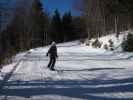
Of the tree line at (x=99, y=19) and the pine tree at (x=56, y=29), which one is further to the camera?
the pine tree at (x=56, y=29)

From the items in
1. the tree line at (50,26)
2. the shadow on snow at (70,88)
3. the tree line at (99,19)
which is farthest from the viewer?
the tree line at (50,26)

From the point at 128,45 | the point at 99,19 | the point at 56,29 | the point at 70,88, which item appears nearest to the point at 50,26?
the point at 56,29

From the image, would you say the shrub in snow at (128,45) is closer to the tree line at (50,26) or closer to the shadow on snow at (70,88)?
the shadow on snow at (70,88)

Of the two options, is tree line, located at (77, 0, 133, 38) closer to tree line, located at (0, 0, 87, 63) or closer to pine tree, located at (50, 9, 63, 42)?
tree line, located at (0, 0, 87, 63)

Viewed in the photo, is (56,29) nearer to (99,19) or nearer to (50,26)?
(50,26)

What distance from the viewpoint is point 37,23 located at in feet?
284

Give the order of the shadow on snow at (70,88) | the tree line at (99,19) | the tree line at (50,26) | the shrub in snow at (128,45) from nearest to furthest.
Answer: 1. the shadow on snow at (70,88)
2. the shrub in snow at (128,45)
3. the tree line at (99,19)
4. the tree line at (50,26)

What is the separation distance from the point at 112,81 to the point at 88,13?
52.1 meters

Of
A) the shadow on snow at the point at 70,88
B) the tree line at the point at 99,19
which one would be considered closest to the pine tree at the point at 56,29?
the tree line at the point at 99,19

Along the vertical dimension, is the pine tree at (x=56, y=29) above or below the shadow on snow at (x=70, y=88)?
above

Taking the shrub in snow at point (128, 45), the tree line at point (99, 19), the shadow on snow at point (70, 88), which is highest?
the tree line at point (99, 19)

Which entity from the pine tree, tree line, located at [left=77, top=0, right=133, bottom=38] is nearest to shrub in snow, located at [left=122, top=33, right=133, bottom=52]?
tree line, located at [left=77, top=0, right=133, bottom=38]

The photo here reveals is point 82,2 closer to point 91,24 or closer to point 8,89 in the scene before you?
point 91,24

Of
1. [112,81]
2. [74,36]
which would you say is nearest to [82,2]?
[74,36]
